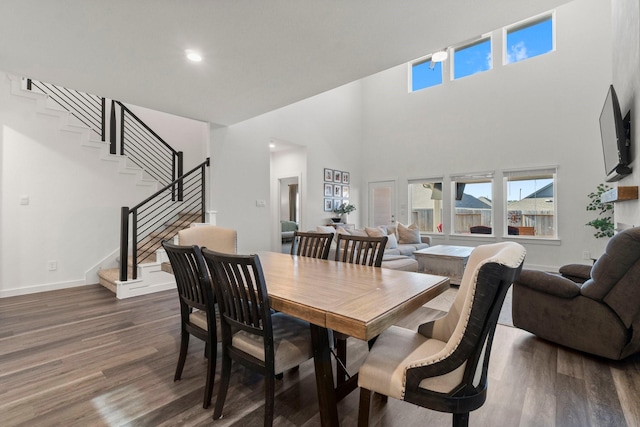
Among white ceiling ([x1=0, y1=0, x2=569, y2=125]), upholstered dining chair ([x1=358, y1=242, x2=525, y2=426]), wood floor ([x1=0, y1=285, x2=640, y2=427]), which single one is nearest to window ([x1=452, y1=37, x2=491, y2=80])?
white ceiling ([x1=0, y1=0, x2=569, y2=125])

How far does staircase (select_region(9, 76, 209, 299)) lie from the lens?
12.5 feet

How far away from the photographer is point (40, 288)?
3895 mm

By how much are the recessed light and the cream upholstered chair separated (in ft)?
5.18

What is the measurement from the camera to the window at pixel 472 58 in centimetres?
643

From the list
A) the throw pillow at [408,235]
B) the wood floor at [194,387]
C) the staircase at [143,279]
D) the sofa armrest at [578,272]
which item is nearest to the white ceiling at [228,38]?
the staircase at [143,279]

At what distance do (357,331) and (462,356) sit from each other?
37 cm

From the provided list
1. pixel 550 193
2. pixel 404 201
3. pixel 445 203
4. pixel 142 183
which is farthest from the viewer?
pixel 404 201

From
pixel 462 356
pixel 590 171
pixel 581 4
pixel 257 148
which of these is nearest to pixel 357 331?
pixel 462 356

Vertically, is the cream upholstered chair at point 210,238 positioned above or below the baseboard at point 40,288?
above

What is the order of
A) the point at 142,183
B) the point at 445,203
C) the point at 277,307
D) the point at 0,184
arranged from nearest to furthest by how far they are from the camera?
the point at 277,307 → the point at 0,184 → the point at 142,183 → the point at 445,203

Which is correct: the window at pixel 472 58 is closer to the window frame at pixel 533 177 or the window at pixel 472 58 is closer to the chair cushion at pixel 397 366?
the window frame at pixel 533 177

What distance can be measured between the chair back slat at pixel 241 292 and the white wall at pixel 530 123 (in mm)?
6265

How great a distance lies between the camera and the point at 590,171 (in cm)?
520

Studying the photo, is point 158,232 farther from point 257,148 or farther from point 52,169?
point 257,148
